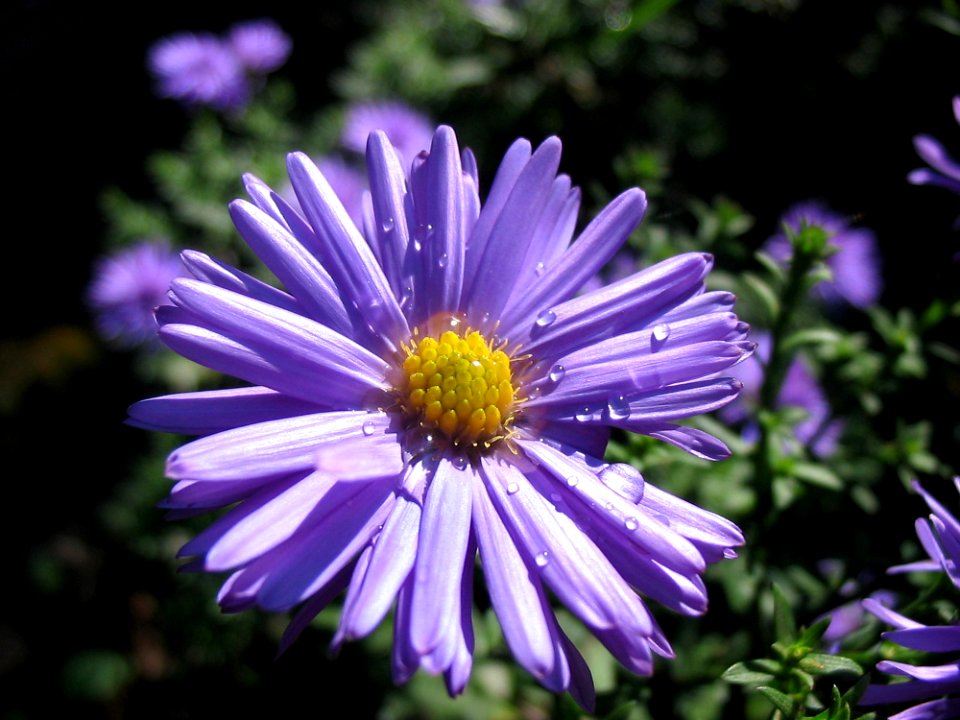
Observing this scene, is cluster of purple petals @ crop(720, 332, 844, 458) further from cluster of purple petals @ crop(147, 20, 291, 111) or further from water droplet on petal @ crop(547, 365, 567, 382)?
cluster of purple petals @ crop(147, 20, 291, 111)

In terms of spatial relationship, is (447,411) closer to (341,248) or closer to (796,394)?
(341,248)

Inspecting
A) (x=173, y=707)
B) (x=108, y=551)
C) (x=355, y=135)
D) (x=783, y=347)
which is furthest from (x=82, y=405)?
(x=783, y=347)

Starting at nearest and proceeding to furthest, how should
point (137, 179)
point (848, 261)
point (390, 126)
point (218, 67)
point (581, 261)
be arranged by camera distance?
point (581, 261) → point (848, 261) → point (390, 126) → point (218, 67) → point (137, 179)

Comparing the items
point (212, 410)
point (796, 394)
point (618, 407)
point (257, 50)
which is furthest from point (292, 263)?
point (257, 50)

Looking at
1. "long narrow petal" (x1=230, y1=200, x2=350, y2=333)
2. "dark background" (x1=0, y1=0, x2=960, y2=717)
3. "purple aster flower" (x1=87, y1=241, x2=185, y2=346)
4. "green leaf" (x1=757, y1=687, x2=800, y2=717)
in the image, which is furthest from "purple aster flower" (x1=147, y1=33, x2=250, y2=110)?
"green leaf" (x1=757, y1=687, x2=800, y2=717)

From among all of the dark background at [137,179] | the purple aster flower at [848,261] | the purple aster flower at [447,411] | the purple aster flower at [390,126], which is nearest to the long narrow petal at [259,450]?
the purple aster flower at [447,411]

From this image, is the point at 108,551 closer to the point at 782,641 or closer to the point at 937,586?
the point at 782,641

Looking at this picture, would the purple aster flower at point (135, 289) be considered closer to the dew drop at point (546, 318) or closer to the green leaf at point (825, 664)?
the dew drop at point (546, 318)
